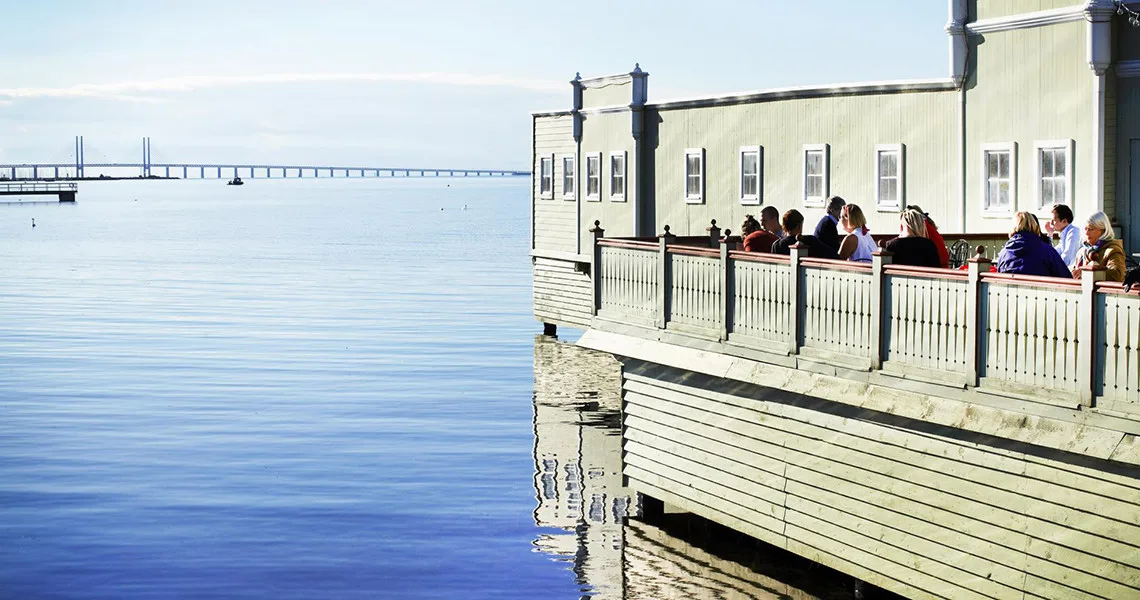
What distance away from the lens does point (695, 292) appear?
61.4 feet

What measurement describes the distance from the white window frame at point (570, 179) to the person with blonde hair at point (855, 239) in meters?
25.1

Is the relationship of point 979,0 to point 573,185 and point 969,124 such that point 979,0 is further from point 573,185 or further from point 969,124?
point 573,185

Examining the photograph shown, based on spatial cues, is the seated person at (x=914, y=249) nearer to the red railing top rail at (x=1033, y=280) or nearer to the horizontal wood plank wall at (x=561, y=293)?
the red railing top rail at (x=1033, y=280)

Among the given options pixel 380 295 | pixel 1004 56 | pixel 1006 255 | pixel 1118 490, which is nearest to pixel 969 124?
pixel 1004 56

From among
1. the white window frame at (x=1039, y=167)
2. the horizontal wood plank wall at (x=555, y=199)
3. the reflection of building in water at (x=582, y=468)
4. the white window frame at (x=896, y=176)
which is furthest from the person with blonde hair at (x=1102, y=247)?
the horizontal wood plank wall at (x=555, y=199)

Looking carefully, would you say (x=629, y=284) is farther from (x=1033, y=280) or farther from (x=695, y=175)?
(x=695, y=175)

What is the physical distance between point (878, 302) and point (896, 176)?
12.5m

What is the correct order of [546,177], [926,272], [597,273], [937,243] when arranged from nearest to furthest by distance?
[926,272] → [937,243] → [597,273] → [546,177]

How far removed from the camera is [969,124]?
24844mm

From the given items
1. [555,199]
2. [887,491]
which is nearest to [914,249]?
[887,491]

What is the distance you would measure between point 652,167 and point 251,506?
1637 centimetres

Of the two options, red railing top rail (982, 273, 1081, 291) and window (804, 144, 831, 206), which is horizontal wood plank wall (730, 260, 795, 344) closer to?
red railing top rail (982, 273, 1081, 291)

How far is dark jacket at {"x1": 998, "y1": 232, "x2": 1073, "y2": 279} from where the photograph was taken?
1370cm

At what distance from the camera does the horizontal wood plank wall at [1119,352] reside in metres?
12.2
